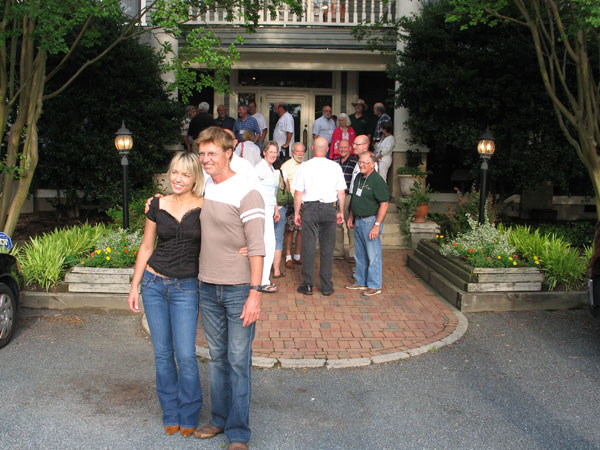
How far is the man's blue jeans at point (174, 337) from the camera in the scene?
364cm

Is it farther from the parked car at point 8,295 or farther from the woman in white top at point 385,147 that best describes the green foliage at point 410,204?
the parked car at point 8,295

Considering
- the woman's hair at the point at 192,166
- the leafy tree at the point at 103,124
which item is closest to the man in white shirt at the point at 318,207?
the woman's hair at the point at 192,166

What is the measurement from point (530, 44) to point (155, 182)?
7.57 metres

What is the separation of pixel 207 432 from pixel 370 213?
420 centimetres

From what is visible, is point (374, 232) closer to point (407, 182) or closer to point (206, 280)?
point (206, 280)

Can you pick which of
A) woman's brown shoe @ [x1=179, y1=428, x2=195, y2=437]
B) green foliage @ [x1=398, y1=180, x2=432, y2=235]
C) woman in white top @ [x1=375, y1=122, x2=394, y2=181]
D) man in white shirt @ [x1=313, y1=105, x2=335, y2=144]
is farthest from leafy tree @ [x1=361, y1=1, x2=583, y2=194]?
woman's brown shoe @ [x1=179, y1=428, x2=195, y2=437]

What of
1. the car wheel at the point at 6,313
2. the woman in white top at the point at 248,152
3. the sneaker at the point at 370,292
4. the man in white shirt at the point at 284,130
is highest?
the man in white shirt at the point at 284,130

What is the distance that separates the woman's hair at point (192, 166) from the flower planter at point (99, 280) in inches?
132

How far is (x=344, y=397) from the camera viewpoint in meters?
4.57

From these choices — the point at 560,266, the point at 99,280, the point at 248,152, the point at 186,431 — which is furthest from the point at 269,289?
the point at 186,431

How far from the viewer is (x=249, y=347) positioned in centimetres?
358

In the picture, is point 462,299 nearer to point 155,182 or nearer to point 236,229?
point 236,229

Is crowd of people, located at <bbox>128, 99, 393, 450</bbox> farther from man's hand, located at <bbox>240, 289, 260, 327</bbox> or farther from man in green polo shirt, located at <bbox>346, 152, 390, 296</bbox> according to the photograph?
man in green polo shirt, located at <bbox>346, 152, 390, 296</bbox>

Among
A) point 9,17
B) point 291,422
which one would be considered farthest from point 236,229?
point 9,17
